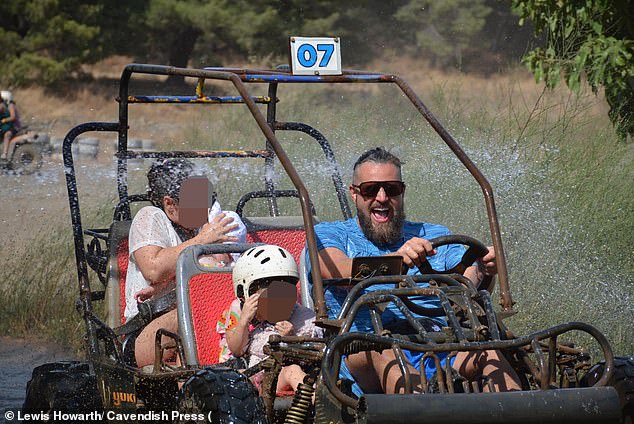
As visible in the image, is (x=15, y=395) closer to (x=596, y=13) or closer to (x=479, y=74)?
(x=596, y=13)

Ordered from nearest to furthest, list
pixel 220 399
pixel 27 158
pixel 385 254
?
pixel 220 399 → pixel 385 254 → pixel 27 158

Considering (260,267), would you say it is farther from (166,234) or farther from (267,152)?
(267,152)

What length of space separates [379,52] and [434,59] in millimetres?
1575

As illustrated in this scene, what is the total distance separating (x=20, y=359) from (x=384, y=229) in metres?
4.40

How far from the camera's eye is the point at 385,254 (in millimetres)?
5180

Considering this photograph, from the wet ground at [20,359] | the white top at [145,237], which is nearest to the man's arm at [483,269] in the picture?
the white top at [145,237]

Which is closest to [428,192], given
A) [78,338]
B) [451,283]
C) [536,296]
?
[536,296]

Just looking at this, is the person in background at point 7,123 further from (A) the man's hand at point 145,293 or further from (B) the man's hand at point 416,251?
(B) the man's hand at point 416,251

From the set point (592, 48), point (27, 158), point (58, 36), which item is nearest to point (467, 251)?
point (592, 48)

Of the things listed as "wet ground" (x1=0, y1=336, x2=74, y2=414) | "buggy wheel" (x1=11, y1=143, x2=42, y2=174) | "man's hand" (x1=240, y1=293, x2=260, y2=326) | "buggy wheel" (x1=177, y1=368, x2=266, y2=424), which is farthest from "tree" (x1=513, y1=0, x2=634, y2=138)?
"buggy wheel" (x1=11, y1=143, x2=42, y2=174)

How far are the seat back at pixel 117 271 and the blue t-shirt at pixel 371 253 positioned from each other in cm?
129

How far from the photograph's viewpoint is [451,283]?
4.61 meters

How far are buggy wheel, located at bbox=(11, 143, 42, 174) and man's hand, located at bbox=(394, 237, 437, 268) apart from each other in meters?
13.3

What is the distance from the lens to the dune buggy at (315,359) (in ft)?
13.0
